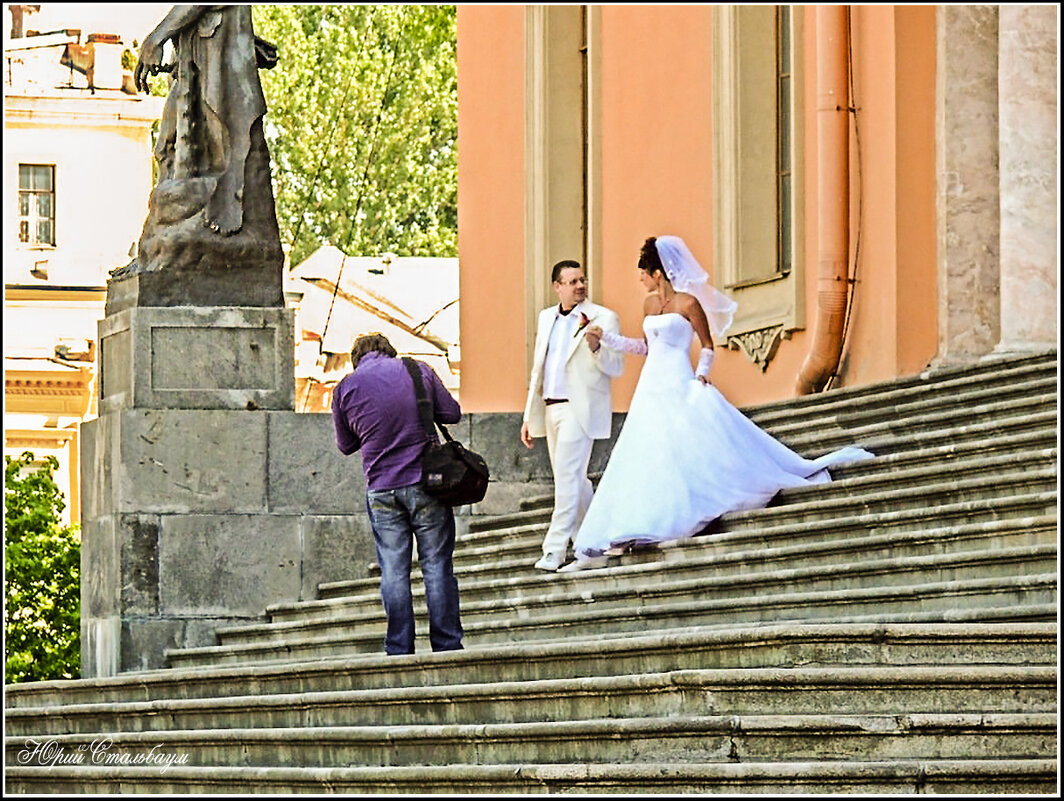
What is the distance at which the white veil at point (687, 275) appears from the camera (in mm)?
13211

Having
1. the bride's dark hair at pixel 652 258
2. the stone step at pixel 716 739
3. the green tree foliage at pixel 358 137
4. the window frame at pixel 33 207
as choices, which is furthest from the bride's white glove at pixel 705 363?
the green tree foliage at pixel 358 137

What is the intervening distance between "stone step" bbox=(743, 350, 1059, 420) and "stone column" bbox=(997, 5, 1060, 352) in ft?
1.84

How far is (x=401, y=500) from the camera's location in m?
11.6

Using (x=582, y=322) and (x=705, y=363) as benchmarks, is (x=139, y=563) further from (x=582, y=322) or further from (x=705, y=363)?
(x=705, y=363)

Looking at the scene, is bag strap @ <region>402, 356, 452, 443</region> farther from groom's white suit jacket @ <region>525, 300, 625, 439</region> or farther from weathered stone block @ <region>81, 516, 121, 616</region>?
weathered stone block @ <region>81, 516, 121, 616</region>

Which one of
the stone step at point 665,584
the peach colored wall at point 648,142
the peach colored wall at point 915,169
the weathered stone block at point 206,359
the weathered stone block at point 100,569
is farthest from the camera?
the peach colored wall at point 648,142

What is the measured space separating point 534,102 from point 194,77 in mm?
8728

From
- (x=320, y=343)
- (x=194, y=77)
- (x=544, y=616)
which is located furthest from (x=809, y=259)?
(x=320, y=343)

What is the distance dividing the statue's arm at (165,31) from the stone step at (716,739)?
20.2 feet

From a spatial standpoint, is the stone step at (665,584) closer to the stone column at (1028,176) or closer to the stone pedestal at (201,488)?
the stone pedestal at (201,488)

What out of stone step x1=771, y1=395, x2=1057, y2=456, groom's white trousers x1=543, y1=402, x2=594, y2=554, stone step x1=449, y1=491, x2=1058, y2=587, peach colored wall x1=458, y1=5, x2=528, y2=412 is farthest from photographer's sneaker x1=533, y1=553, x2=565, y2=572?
peach colored wall x1=458, y1=5, x2=528, y2=412

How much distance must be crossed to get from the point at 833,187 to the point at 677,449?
4883mm

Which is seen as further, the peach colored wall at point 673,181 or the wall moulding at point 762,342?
the wall moulding at point 762,342

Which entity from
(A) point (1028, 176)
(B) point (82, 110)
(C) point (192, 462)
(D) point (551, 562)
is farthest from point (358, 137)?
(D) point (551, 562)
